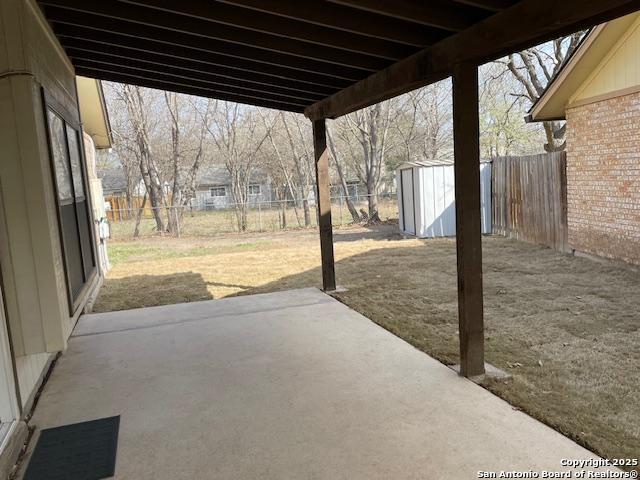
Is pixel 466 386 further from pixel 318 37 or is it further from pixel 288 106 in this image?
pixel 288 106

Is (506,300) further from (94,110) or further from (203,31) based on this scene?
(94,110)

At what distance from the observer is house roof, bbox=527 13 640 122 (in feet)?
22.8

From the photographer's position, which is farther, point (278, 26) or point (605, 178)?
point (605, 178)

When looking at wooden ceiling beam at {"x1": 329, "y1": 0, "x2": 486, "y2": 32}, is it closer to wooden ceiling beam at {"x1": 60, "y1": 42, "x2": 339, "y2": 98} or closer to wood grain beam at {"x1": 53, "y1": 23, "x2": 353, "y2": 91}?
wood grain beam at {"x1": 53, "y1": 23, "x2": 353, "y2": 91}

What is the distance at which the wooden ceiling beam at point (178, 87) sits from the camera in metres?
Result: 6.05

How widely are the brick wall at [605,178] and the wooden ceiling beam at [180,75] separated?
4662 mm

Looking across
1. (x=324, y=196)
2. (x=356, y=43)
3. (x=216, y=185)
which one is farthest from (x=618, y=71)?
(x=216, y=185)

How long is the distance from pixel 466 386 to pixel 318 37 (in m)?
2.77

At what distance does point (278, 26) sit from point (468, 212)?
1.95m

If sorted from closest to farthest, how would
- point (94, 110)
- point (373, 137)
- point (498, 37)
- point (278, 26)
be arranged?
point (498, 37)
point (278, 26)
point (94, 110)
point (373, 137)

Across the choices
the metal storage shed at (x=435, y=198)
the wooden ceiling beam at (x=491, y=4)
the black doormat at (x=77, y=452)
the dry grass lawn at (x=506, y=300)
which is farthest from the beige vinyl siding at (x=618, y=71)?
the black doormat at (x=77, y=452)

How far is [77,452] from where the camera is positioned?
2.87 metres

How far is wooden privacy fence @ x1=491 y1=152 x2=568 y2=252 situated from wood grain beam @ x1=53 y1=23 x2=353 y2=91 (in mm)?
5977

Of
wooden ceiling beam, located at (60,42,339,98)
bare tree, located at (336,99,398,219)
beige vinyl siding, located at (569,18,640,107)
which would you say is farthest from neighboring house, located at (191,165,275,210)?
wooden ceiling beam, located at (60,42,339,98)
